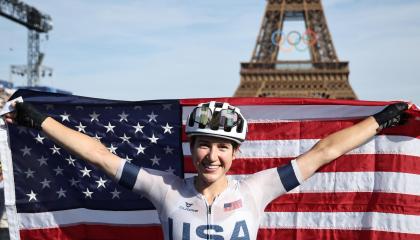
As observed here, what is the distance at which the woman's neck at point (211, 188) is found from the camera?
11.0ft

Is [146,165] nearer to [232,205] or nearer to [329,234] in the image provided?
[329,234]

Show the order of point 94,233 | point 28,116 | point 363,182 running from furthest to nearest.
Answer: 1. point 94,233
2. point 363,182
3. point 28,116

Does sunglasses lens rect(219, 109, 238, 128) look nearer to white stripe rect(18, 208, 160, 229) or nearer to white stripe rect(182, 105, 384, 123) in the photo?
white stripe rect(182, 105, 384, 123)

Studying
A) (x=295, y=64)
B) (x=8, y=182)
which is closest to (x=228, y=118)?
(x=8, y=182)

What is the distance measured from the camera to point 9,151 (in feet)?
18.9

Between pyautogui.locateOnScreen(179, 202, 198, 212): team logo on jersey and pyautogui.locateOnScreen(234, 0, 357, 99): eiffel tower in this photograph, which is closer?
pyautogui.locateOnScreen(179, 202, 198, 212): team logo on jersey

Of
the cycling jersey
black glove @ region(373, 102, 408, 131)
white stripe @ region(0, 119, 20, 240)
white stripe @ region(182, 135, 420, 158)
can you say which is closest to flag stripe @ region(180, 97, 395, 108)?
white stripe @ region(182, 135, 420, 158)

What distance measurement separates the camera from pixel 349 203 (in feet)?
18.8

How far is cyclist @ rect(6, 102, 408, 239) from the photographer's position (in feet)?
10.7

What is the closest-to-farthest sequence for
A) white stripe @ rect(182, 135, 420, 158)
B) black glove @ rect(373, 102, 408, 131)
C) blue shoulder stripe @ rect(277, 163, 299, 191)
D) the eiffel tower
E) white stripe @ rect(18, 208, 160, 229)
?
blue shoulder stripe @ rect(277, 163, 299, 191) < black glove @ rect(373, 102, 408, 131) < white stripe @ rect(182, 135, 420, 158) < white stripe @ rect(18, 208, 160, 229) < the eiffel tower

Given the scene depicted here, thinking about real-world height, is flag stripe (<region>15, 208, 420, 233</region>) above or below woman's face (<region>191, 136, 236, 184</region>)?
below

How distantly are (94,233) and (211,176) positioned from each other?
3.05 metres

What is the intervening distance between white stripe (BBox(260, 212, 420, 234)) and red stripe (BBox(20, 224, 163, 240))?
1.30 metres

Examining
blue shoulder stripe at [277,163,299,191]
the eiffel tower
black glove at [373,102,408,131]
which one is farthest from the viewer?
the eiffel tower
